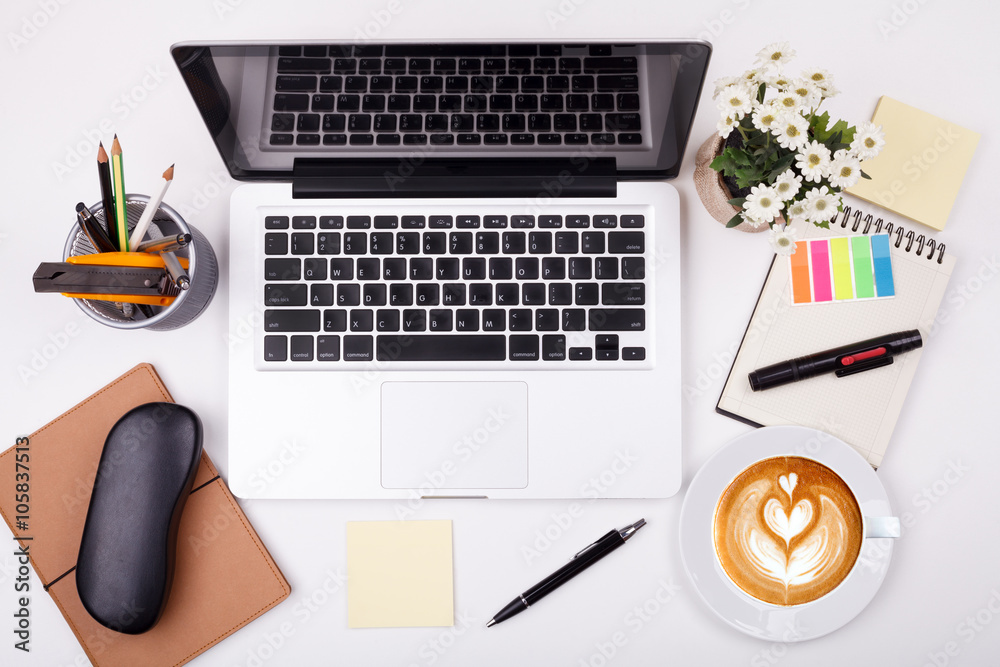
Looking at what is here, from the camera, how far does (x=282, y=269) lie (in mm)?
856

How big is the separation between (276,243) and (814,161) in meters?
0.69

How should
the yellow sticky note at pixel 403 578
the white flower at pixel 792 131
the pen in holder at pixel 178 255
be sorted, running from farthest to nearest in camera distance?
the yellow sticky note at pixel 403 578 < the pen in holder at pixel 178 255 < the white flower at pixel 792 131

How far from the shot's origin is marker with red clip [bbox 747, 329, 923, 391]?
0.87m

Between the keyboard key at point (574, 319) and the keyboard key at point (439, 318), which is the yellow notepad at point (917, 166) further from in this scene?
the keyboard key at point (439, 318)

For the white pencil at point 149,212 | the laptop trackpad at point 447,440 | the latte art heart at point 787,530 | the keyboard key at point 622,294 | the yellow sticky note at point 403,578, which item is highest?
the white pencil at point 149,212

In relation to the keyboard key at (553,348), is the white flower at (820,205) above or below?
above

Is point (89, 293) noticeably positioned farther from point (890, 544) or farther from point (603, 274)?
point (890, 544)

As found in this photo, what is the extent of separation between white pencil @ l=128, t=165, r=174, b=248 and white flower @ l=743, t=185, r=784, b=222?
686 mm

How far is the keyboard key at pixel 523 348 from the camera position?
0.85 metres

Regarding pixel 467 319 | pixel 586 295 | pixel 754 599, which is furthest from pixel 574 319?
pixel 754 599

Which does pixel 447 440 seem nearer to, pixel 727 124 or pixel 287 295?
pixel 287 295

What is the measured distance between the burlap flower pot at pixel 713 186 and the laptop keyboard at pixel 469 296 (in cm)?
10

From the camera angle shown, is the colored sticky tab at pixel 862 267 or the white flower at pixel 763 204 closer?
the white flower at pixel 763 204

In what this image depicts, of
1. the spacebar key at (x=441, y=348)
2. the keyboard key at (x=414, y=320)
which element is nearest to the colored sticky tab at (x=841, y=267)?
the spacebar key at (x=441, y=348)
